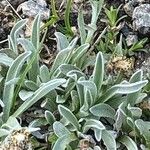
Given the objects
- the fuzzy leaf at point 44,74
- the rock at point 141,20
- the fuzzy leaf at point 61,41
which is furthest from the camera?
the rock at point 141,20

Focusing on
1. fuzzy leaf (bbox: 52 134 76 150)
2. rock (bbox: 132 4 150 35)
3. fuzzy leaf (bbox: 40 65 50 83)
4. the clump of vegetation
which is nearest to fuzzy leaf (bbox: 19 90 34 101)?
the clump of vegetation

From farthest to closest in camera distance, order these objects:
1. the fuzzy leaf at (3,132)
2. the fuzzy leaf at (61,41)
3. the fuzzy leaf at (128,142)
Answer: the fuzzy leaf at (61,41), the fuzzy leaf at (128,142), the fuzzy leaf at (3,132)

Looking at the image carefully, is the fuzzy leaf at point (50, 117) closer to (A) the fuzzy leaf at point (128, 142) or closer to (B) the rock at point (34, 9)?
(A) the fuzzy leaf at point (128, 142)

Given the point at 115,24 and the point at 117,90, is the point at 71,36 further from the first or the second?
the point at 117,90

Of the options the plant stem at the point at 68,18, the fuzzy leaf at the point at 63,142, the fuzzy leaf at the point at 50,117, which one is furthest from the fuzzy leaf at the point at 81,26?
the fuzzy leaf at the point at 63,142

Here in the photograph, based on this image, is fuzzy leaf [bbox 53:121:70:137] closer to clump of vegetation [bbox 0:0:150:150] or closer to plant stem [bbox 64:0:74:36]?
clump of vegetation [bbox 0:0:150:150]

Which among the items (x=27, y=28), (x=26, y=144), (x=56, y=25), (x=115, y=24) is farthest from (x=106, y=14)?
(x=26, y=144)
